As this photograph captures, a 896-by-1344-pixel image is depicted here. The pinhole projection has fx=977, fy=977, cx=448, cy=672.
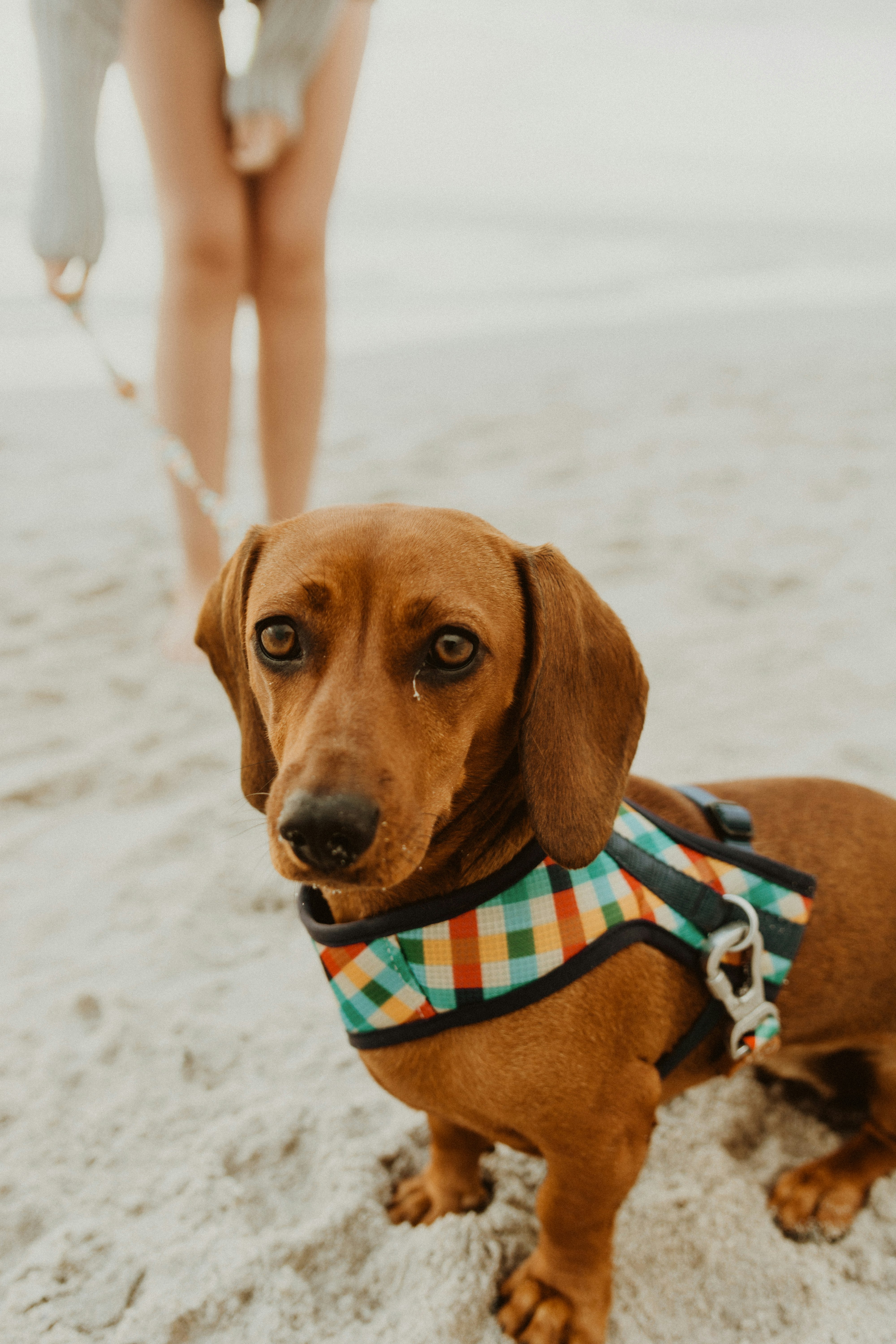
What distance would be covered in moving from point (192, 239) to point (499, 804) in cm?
287

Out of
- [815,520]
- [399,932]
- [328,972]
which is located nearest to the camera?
[399,932]

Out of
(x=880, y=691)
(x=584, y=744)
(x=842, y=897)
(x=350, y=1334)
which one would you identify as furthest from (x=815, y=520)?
(x=350, y=1334)

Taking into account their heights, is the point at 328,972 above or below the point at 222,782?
above

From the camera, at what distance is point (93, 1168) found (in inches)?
79.7

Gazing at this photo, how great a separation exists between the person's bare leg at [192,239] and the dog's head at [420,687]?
2363 mm

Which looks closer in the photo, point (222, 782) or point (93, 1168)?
point (93, 1168)

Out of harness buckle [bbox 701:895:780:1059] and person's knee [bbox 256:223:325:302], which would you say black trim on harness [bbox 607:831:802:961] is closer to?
harness buckle [bbox 701:895:780:1059]

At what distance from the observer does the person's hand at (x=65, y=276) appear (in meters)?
3.34

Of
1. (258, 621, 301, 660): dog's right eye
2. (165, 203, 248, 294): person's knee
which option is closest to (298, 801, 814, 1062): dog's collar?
(258, 621, 301, 660): dog's right eye

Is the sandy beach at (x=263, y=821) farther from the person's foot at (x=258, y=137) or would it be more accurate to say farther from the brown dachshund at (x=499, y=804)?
the person's foot at (x=258, y=137)

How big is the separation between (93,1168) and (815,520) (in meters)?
4.27

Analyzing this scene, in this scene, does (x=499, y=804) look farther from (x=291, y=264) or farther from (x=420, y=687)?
(x=291, y=264)

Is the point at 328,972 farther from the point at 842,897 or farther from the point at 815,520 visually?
the point at 815,520

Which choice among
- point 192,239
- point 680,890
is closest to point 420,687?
point 680,890
